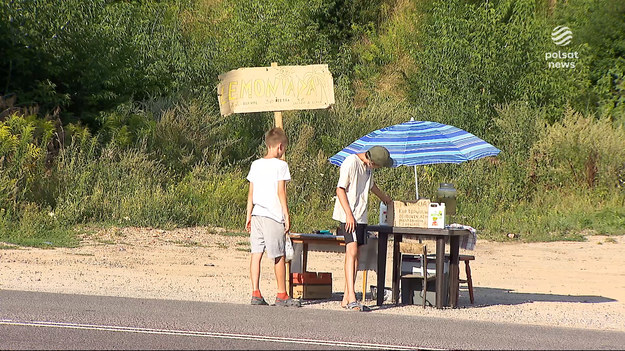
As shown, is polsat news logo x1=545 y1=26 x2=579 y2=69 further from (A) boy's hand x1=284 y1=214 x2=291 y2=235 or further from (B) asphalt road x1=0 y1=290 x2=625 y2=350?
(B) asphalt road x1=0 y1=290 x2=625 y2=350

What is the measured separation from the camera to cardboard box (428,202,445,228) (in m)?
11.9

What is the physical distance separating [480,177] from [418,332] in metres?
16.8

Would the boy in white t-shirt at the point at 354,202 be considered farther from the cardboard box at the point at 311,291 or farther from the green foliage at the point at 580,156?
the green foliage at the point at 580,156

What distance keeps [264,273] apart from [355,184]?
17.0ft

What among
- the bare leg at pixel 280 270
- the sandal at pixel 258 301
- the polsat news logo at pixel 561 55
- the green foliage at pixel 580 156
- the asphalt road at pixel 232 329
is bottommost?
the asphalt road at pixel 232 329

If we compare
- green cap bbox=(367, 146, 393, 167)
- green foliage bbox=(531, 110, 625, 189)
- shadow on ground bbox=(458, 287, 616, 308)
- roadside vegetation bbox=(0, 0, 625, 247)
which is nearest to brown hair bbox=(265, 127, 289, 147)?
green cap bbox=(367, 146, 393, 167)

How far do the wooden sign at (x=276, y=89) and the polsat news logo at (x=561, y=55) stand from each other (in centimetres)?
1818

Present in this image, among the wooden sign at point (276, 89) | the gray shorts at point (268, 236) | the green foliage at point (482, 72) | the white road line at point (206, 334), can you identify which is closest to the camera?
the white road line at point (206, 334)

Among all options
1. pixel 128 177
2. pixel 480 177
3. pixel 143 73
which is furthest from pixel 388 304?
pixel 143 73

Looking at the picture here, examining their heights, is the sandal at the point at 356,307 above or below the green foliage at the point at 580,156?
below

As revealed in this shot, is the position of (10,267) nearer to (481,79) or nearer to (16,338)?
(16,338)

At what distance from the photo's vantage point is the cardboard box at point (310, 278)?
12384mm

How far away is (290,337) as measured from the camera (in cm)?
891

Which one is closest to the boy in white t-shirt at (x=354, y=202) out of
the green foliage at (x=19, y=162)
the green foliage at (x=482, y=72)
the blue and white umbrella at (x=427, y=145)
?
the blue and white umbrella at (x=427, y=145)
